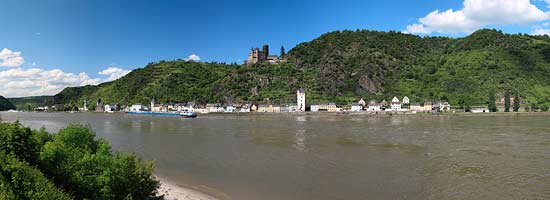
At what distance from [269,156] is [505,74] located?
138 m

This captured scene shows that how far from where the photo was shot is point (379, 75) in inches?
6147

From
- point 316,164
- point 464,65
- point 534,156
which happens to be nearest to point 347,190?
point 316,164

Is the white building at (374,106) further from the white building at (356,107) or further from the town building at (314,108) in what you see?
the town building at (314,108)

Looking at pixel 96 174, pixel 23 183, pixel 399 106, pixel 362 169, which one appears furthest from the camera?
pixel 399 106

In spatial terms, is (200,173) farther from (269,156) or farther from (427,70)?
(427,70)

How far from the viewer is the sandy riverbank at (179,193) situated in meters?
13.9

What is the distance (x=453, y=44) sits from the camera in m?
187

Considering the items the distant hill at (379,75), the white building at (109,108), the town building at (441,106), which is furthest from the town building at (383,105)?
the white building at (109,108)

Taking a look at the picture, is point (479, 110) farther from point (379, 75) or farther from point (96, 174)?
point (96, 174)

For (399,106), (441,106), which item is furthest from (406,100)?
(441,106)

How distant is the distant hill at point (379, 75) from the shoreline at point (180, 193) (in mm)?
120606

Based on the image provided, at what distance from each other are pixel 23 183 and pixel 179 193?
8171mm

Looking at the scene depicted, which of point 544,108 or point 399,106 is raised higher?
point 399,106

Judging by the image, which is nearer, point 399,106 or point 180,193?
point 180,193
